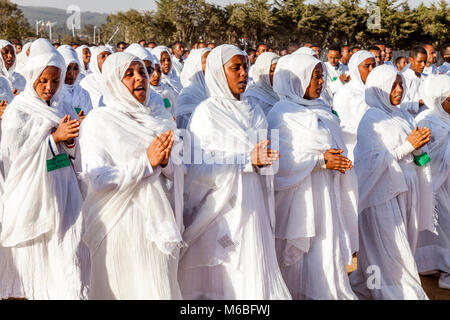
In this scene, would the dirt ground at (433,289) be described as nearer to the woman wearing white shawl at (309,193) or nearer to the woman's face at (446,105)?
the woman wearing white shawl at (309,193)

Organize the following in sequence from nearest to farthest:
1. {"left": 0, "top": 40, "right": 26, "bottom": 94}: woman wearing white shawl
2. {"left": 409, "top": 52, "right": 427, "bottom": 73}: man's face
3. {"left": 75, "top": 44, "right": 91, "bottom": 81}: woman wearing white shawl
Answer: {"left": 0, "top": 40, "right": 26, "bottom": 94}: woman wearing white shawl, {"left": 409, "top": 52, "right": 427, "bottom": 73}: man's face, {"left": 75, "top": 44, "right": 91, "bottom": 81}: woman wearing white shawl

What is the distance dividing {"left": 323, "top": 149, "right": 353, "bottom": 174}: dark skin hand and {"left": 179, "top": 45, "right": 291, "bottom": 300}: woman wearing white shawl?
20.2 inches

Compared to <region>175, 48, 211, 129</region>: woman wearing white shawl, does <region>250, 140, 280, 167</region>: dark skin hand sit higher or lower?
lower

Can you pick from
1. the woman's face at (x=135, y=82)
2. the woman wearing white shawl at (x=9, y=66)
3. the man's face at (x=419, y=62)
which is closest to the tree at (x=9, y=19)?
the woman wearing white shawl at (x=9, y=66)

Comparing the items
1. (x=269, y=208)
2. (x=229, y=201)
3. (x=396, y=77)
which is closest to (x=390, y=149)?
(x=396, y=77)

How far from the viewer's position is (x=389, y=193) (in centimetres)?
497

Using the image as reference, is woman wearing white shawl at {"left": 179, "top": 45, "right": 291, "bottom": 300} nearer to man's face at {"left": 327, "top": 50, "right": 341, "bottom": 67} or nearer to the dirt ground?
the dirt ground

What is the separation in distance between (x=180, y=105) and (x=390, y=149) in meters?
1.91

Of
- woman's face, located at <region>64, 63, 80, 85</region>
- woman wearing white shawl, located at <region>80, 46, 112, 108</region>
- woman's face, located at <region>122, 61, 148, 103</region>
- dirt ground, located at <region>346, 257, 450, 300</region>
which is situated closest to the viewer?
woman's face, located at <region>122, 61, 148, 103</region>

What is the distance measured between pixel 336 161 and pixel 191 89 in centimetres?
179

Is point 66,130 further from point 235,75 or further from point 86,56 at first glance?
point 86,56

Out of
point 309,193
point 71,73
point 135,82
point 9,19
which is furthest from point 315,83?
point 9,19

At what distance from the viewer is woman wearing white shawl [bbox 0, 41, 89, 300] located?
454cm

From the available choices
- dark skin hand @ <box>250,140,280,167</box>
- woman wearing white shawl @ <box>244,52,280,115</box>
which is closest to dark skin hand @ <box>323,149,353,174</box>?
dark skin hand @ <box>250,140,280,167</box>
